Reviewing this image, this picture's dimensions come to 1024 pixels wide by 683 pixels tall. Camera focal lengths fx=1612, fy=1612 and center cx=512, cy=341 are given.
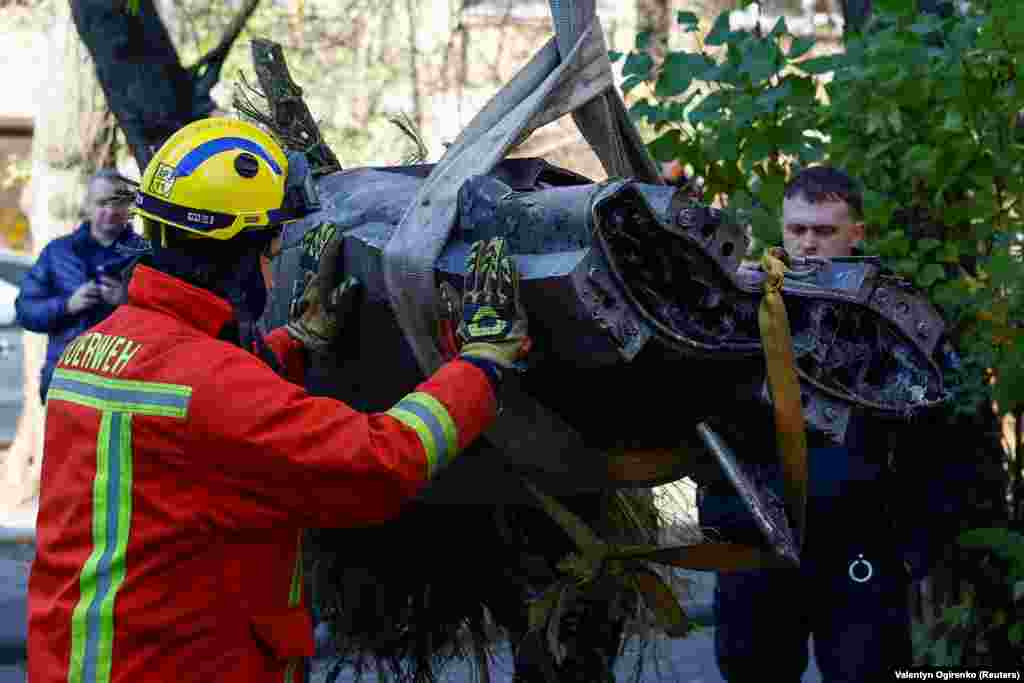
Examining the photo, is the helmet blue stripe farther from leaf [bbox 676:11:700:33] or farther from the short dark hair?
leaf [bbox 676:11:700:33]

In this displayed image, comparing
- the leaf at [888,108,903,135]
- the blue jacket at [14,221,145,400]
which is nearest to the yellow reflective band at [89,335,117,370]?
the leaf at [888,108,903,135]

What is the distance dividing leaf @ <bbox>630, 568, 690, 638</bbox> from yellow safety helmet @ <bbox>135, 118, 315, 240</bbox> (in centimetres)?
114

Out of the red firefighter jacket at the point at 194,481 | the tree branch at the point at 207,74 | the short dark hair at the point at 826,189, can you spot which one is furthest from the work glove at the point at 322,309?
the tree branch at the point at 207,74

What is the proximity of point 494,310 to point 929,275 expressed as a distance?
2.40m

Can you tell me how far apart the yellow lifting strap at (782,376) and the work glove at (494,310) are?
463 mm

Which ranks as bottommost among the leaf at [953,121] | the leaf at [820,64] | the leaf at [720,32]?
the leaf at [953,121]

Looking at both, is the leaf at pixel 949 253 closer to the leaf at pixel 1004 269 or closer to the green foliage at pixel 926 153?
the green foliage at pixel 926 153

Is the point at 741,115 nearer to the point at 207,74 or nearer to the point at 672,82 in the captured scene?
the point at 672,82

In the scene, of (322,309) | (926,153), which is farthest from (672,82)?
(322,309)

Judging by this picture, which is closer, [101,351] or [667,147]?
[101,351]

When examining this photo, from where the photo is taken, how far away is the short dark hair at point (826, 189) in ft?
15.0

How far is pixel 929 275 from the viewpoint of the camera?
5008 mm

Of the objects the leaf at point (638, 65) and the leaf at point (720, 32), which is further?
the leaf at point (638, 65)

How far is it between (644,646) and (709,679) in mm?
2471
